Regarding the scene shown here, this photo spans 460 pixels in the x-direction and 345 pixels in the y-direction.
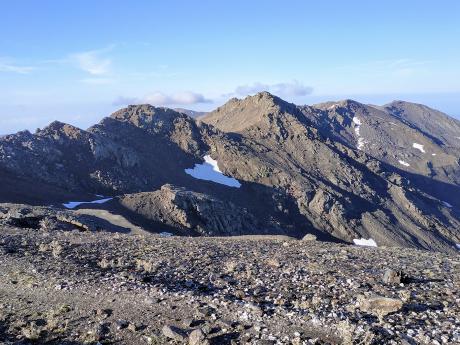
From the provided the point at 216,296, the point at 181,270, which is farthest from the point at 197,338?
the point at 181,270

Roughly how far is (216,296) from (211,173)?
9570 cm

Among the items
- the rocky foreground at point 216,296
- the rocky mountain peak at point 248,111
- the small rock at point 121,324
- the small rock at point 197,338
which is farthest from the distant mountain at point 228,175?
the small rock at point 197,338

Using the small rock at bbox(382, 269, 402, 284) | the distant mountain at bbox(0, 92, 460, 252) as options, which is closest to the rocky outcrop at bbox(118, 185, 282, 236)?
the distant mountain at bbox(0, 92, 460, 252)

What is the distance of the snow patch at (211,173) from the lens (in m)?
106

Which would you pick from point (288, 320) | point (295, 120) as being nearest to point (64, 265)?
point (288, 320)

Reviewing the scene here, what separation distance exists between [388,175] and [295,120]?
3329 cm

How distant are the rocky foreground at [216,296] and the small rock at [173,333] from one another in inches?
1.1

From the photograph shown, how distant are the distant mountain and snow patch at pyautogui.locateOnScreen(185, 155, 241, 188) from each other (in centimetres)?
34

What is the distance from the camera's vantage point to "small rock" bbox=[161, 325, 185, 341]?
1162 centimetres

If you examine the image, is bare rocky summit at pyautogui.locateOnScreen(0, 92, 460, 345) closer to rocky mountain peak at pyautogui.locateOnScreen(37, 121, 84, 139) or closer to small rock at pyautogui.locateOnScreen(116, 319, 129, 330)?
small rock at pyautogui.locateOnScreen(116, 319, 129, 330)

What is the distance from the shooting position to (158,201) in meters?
72.9

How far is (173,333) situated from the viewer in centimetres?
1171

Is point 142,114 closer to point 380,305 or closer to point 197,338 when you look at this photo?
point 380,305

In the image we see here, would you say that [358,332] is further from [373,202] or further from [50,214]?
[373,202]
